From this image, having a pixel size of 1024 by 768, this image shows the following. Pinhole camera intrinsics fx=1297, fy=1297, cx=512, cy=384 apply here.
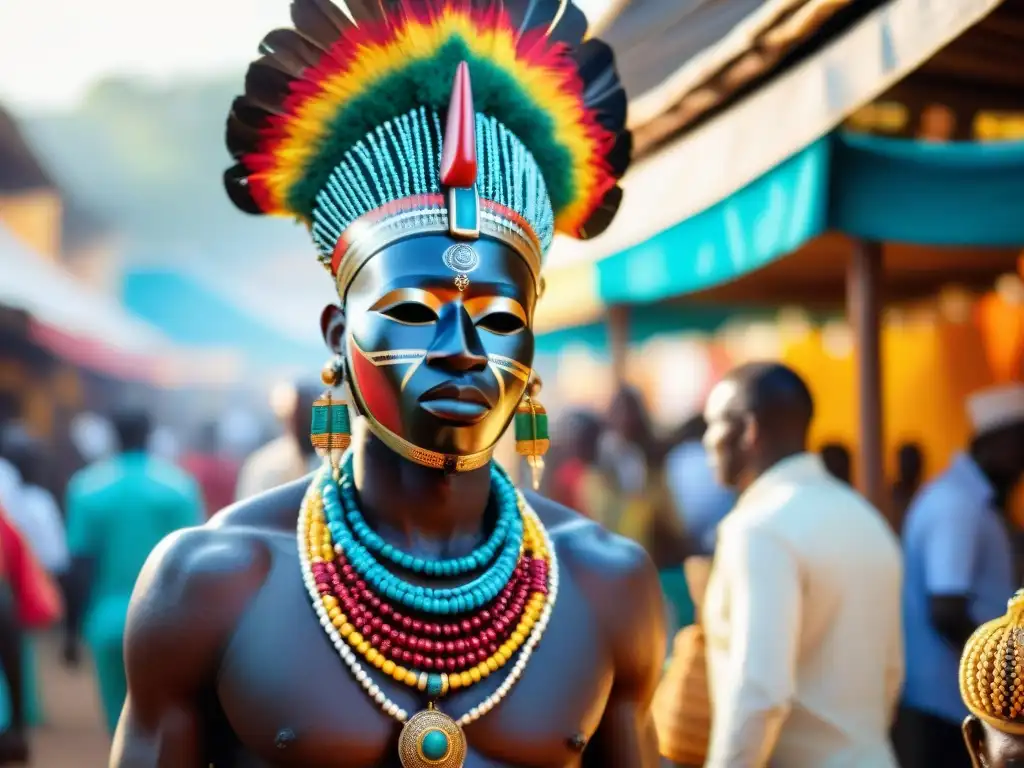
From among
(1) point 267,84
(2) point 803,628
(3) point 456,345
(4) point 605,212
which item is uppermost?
(1) point 267,84

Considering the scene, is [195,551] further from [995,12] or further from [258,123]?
[995,12]

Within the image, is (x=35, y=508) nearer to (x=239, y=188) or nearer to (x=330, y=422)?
(x=239, y=188)

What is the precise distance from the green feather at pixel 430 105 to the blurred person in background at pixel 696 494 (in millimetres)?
4072

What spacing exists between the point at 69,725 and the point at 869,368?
620 centimetres

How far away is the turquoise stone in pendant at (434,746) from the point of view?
7.41 feet

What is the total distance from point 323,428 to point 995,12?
255cm

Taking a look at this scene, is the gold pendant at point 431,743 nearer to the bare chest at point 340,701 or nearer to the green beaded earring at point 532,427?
the bare chest at point 340,701

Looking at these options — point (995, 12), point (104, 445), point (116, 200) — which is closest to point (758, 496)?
Answer: point (995, 12)

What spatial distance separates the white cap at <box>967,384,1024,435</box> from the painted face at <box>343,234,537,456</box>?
327 cm

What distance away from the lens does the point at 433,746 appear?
7.42 feet

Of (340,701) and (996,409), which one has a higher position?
(996,409)

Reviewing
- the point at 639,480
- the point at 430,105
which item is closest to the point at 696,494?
the point at 639,480

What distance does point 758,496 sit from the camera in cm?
391

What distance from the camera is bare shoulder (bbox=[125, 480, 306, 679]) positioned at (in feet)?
7.51
